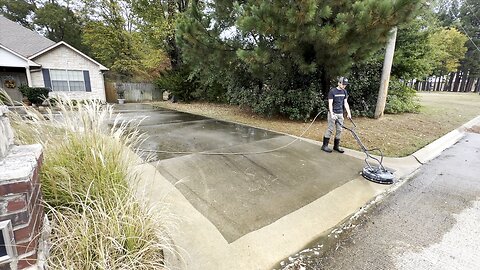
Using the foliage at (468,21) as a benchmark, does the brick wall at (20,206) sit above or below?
below

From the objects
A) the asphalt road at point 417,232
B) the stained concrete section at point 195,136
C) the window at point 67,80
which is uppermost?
the window at point 67,80

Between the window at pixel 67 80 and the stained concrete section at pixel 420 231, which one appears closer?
the stained concrete section at pixel 420 231

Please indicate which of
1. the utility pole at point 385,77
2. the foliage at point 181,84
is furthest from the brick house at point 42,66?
the utility pole at point 385,77

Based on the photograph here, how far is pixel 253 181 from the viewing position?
3.54 meters

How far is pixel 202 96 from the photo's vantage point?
15.3 meters

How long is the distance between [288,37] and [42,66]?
14.5 metres

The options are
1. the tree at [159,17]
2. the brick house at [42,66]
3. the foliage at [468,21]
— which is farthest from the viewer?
the foliage at [468,21]

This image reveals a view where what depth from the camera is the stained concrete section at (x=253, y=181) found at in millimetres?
2721

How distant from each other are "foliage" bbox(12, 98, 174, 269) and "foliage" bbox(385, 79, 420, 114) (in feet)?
36.3

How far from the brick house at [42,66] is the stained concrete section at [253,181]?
11.9 m

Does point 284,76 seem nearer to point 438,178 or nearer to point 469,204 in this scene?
point 438,178

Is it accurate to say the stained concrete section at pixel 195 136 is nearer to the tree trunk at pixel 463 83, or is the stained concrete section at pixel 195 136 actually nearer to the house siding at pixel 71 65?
the house siding at pixel 71 65

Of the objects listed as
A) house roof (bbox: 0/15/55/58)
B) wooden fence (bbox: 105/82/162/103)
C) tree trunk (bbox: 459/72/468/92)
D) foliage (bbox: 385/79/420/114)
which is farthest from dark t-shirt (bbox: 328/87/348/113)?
tree trunk (bbox: 459/72/468/92)

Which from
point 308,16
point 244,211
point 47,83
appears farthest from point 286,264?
point 47,83
